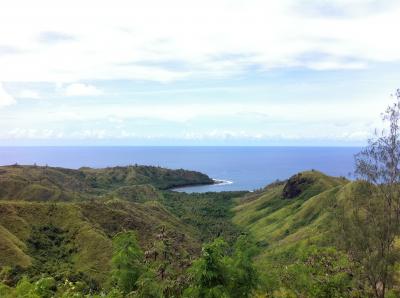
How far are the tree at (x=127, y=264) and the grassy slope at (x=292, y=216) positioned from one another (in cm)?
5894

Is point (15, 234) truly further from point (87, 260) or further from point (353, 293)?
point (353, 293)

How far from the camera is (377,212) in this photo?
103 ft

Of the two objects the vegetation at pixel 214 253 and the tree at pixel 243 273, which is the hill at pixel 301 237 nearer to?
the vegetation at pixel 214 253

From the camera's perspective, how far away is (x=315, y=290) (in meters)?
37.7

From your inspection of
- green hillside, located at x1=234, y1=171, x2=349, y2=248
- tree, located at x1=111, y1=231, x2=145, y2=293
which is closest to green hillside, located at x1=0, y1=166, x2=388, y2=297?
green hillside, located at x1=234, y1=171, x2=349, y2=248

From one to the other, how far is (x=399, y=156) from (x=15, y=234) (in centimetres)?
7529

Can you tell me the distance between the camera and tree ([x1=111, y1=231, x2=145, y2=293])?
28.3m

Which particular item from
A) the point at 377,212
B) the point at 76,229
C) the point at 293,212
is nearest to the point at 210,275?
the point at 377,212

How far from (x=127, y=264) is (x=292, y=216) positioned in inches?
4285

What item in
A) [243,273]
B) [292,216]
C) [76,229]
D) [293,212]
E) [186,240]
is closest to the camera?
[243,273]

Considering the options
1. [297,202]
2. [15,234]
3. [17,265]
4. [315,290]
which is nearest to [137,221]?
[15,234]

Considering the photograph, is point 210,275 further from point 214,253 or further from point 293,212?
point 293,212

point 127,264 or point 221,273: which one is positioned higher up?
point 221,273

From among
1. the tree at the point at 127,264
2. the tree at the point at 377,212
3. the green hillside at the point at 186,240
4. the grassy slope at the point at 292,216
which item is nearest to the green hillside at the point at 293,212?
the grassy slope at the point at 292,216
